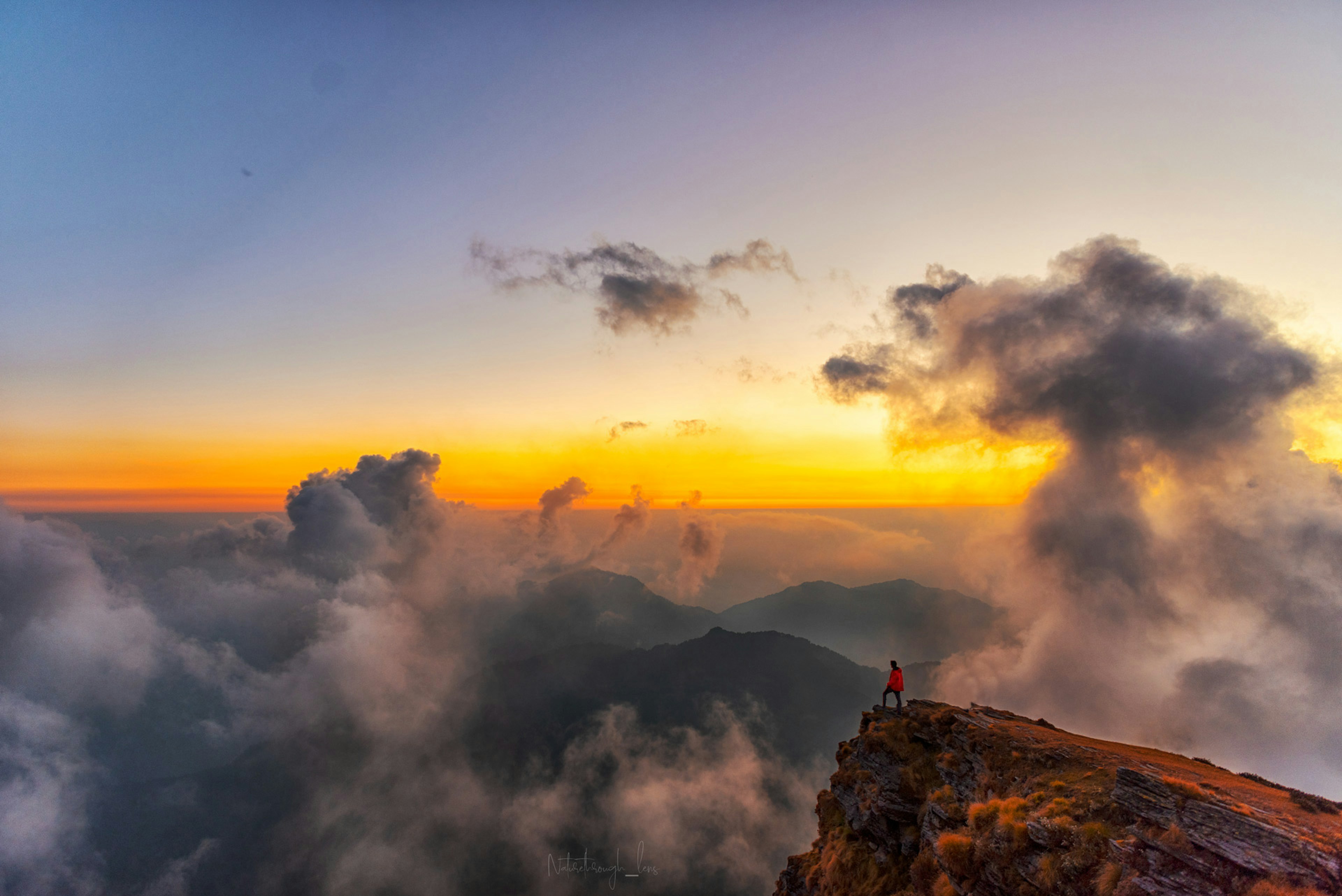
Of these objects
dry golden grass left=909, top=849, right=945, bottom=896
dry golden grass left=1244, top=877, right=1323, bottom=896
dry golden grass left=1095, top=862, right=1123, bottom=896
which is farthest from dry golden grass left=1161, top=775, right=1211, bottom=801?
dry golden grass left=909, top=849, right=945, bottom=896

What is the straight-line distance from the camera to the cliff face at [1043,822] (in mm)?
16016

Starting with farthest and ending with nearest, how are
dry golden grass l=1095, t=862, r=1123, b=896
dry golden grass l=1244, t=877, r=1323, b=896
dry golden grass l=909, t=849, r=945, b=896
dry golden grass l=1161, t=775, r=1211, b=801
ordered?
1. dry golden grass l=909, t=849, r=945, b=896
2. dry golden grass l=1161, t=775, r=1211, b=801
3. dry golden grass l=1095, t=862, r=1123, b=896
4. dry golden grass l=1244, t=877, r=1323, b=896

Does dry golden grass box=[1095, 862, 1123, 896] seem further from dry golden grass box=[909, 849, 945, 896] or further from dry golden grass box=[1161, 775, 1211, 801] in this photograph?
dry golden grass box=[909, 849, 945, 896]

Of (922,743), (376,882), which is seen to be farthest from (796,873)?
(376,882)

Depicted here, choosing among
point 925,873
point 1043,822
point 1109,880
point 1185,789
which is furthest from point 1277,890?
point 925,873

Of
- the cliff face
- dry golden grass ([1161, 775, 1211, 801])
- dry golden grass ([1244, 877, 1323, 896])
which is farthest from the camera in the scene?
dry golden grass ([1161, 775, 1211, 801])

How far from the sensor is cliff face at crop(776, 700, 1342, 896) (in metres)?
16.0

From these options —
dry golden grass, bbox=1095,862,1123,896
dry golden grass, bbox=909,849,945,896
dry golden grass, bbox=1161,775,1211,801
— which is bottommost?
dry golden grass, bbox=909,849,945,896

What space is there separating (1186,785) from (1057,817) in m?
5.08

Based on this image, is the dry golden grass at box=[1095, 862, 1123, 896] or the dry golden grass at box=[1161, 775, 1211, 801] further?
the dry golden grass at box=[1161, 775, 1211, 801]

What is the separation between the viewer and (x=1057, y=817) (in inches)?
786

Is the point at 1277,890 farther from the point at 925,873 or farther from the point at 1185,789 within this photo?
the point at 925,873

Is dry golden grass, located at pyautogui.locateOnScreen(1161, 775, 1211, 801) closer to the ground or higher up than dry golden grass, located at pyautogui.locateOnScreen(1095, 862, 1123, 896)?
higher up

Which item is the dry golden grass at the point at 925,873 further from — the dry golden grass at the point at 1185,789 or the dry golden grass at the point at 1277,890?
the dry golden grass at the point at 1277,890
